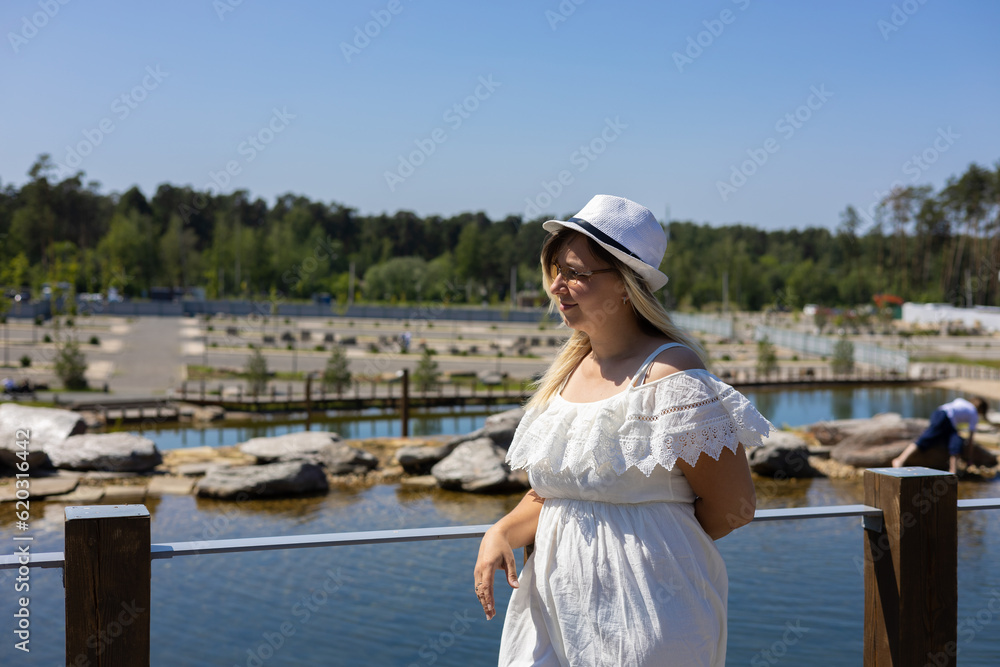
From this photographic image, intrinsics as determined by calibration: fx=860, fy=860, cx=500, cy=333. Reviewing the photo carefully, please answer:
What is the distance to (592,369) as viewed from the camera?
2.17 m

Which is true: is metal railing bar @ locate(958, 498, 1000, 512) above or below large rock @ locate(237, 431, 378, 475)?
above

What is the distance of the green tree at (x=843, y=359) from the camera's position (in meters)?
35.9

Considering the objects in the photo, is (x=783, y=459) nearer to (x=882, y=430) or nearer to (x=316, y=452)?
(x=882, y=430)

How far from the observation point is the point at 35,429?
1576 cm

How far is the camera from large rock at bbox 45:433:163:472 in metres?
14.6

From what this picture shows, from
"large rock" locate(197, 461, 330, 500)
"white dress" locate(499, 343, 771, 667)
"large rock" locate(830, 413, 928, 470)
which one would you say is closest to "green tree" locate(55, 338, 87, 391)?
"large rock" locate(197, 461, 330, 500)

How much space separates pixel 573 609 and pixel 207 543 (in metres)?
0.99

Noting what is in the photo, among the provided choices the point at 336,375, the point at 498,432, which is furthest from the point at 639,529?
the point at 336,375

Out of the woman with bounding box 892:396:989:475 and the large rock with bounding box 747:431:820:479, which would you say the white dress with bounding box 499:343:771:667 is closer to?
the woman with bounding box 892:396:989:475

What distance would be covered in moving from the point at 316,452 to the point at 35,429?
5.24m

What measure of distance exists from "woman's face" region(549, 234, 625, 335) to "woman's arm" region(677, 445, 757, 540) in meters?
0.40

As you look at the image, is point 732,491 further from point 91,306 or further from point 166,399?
point 91,306

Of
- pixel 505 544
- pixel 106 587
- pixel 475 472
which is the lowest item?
pixel 475 472

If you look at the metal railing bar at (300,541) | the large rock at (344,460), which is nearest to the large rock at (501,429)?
the large rock at (344,460)
